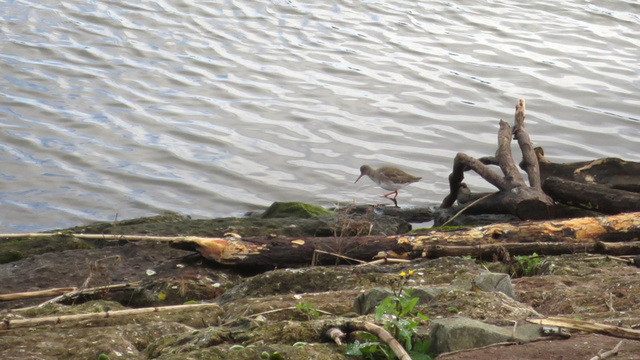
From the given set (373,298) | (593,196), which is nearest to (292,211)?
(593,196)

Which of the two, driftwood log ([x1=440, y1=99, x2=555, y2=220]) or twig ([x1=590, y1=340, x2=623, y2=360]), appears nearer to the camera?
twig ([x1=590, y1=340, x2=623, y2=360])

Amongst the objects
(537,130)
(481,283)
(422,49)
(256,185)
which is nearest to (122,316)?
(481,283)

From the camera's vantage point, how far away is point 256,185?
12234 mm

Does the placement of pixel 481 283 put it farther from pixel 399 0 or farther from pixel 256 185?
pixel 399 0

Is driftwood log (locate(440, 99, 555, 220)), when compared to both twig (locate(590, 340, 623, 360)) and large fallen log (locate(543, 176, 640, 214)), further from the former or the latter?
twig (locate(590, 340, 623, 360))

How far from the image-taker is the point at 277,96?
15586 mm

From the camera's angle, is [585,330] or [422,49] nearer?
[585,330]

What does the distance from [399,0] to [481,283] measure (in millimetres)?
18710

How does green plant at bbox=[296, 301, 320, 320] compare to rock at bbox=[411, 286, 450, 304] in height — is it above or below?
below

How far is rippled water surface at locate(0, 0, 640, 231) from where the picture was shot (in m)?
12.2

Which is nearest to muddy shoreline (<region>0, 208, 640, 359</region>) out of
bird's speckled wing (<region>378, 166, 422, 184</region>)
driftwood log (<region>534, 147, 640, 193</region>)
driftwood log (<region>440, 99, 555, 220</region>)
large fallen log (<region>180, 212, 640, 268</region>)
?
large fallen log (<region>180, 212, 640, 268</region>)

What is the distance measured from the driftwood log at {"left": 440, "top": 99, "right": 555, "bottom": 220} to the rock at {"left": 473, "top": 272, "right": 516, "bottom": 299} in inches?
155

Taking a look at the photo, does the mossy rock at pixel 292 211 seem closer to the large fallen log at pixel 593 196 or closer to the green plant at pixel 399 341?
the large fallen log at pixel 593 196

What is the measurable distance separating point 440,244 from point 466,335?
11.7ft
